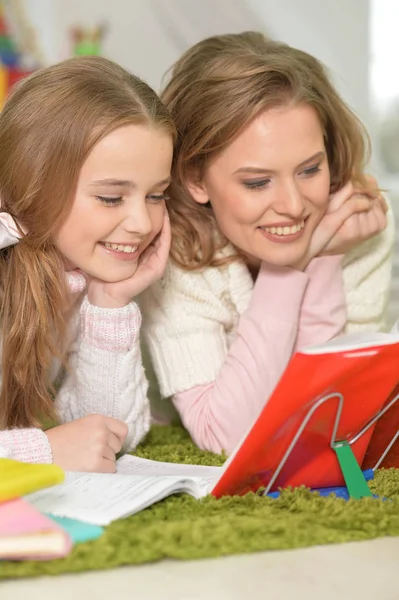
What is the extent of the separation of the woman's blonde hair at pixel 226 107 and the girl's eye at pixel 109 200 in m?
0.23

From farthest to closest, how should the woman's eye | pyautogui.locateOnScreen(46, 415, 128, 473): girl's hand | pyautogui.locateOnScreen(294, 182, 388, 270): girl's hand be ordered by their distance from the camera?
pyautogui.locateOnScreen(294, 182, 388, 270): girl's hand
the woman's eye
pyautogui.locateOnScreen(46, 415, 128, 473): girl's hand

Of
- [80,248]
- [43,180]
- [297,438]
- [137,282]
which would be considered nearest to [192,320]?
[137,282]

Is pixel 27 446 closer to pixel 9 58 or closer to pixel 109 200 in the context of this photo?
pixel 109 200

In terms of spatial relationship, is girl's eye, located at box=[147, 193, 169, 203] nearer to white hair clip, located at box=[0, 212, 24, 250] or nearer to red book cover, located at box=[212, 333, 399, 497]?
white hair clip, located at box=[0, 212, 24, 250]

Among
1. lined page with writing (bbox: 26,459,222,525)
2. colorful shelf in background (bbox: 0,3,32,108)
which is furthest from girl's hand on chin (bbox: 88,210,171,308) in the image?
colorful shelf in background (bbox: 0,3,32,108)

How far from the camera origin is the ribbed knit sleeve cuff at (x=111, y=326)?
141 cm

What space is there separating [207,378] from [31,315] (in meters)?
0.33

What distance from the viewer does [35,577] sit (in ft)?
2.81

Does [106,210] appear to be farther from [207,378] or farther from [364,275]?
[364,275]

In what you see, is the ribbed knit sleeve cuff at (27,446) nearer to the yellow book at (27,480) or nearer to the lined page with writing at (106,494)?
the lined page with writing at (106,494)

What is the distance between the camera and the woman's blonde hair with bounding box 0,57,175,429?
1308 mm

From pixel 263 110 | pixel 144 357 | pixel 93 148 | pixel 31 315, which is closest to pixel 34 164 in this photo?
pixel 93 148

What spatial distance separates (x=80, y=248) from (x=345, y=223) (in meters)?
0.50

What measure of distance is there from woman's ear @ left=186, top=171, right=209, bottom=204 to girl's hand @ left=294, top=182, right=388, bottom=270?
20 cm
